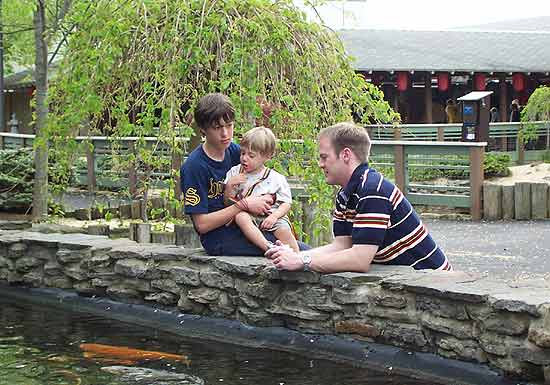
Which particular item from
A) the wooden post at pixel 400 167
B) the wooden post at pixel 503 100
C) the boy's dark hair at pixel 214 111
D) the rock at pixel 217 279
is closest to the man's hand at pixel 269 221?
the rock at pixel 217 279

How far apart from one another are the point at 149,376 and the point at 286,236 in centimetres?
146

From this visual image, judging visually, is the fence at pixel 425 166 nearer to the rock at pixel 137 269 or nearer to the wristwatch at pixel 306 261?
the rock at pixel 137 269

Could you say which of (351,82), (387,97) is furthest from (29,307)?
(387,97)

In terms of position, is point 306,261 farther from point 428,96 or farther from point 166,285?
point 428,96

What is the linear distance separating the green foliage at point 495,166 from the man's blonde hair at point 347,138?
14955mm

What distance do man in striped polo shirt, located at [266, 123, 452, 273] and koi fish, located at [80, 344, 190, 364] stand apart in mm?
812

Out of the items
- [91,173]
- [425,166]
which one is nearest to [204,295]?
[425,166]

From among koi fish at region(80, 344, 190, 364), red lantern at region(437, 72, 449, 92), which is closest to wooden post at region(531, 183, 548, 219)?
koi fish at region(80, 344, 190, 364)

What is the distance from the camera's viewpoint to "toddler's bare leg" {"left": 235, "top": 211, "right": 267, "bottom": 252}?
694cm

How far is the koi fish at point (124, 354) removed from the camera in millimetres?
6515

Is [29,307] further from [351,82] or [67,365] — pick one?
[351,82]

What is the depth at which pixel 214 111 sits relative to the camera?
6902mm

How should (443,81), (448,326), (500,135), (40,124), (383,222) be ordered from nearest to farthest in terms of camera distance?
(448,326)
(383,222)
(40,124)
(500,135)
(443,81)

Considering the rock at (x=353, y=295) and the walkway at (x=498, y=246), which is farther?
the walkway at (x=498, y=246)
